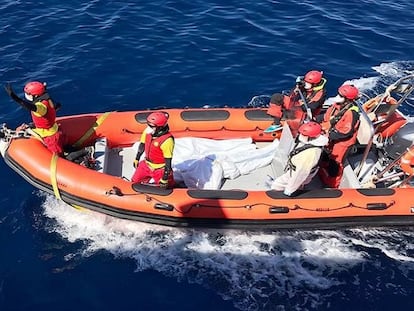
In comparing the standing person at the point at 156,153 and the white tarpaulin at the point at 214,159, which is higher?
the standing person at the point at 156,153

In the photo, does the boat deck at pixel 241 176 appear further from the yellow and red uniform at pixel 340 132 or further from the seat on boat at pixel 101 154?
the yellow and red uniform at pixel 340 132

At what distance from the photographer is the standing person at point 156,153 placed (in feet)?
19.5

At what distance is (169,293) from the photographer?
607cm

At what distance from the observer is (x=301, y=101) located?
7.07 m

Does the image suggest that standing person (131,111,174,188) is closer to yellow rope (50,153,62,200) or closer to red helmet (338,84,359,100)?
yellow rope (50,153,62,200)

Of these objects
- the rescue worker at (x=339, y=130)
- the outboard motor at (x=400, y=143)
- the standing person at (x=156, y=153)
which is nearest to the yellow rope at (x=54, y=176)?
the standing person at (x=156, y=153)

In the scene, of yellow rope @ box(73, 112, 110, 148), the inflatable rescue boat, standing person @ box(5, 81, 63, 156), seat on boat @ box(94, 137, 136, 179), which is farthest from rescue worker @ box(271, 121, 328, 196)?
standing person @ box(5, 81, 63, 156)

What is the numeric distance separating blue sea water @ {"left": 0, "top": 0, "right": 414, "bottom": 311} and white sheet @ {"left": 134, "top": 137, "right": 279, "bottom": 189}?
767 mm

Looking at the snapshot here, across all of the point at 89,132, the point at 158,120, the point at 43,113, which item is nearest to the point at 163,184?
the point at 158,120

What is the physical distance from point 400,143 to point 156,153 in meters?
3.81

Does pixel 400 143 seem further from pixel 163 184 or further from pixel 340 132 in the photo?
pixel 163 184

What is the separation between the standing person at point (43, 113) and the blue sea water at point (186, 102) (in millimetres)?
1010

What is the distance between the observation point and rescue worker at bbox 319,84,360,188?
6367 mm

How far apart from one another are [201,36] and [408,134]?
551 cm
